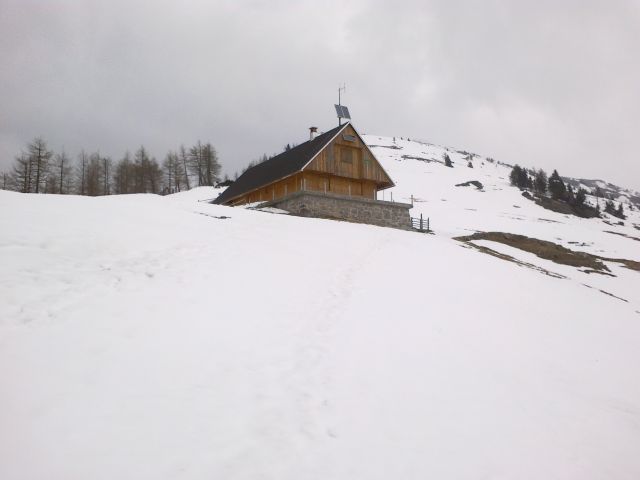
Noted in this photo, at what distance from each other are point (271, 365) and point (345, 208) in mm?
21900

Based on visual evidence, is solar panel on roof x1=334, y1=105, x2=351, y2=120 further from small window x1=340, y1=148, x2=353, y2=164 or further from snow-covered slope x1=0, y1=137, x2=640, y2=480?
snow-covered slope x1=0, y1=137, x2=640, y2=480

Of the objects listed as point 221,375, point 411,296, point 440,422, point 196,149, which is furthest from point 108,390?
point 196,149

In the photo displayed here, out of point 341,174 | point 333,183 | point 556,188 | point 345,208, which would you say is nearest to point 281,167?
point 333,183

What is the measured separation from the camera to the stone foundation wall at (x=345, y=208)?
25219mm

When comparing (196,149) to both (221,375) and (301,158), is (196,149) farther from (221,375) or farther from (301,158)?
(221,375)

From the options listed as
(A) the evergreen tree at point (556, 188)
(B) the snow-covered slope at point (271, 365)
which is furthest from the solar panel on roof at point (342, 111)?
(A) the evergreen tree at point (556, 188)

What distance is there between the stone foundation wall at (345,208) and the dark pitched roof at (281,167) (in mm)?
2362

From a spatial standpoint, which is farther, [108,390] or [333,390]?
[333,390]

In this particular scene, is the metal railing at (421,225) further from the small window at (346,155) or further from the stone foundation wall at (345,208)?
the small window at (346,155)

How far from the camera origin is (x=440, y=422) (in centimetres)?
491

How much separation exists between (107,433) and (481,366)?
19.5ft

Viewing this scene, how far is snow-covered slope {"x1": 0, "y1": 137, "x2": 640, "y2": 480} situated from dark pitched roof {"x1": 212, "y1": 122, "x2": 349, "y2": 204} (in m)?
16.2

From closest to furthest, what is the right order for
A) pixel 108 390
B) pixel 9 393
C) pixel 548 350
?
pixel 9 393 → pixel 108 390 → pixel 548 350

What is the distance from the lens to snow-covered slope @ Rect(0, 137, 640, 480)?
395cm
